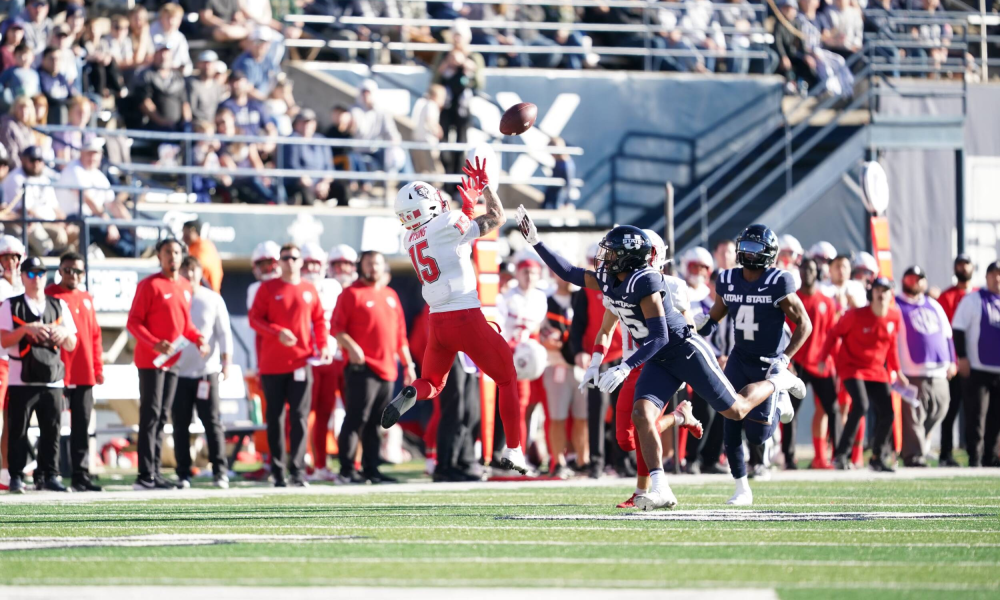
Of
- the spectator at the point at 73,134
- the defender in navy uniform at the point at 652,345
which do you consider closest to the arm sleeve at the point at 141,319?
the spectator at the point at 73,134

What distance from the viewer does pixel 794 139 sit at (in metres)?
20.1

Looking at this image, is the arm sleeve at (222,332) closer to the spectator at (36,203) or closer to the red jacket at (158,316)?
the red jacket at (158,316)

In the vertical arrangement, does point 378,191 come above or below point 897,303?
above

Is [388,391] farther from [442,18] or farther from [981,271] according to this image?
[981,271]

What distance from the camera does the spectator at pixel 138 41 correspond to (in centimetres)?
1745

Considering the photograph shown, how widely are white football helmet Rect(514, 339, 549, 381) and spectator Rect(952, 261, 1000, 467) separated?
4.31 meters

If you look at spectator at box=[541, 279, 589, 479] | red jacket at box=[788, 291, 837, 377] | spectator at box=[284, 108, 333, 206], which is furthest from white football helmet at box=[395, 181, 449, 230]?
spectator at box=[284, 108, 333, 206]

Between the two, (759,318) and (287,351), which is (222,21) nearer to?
(287,351)

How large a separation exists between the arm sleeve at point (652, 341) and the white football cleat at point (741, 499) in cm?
130

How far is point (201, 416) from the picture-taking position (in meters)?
12.5

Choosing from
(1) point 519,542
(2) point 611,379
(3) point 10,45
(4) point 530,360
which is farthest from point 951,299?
(3) point 10,45

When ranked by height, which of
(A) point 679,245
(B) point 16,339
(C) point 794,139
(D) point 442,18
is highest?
(D) point 442,18

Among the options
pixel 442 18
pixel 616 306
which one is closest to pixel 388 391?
pixel 616 306

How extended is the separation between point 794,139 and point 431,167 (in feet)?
15.9
